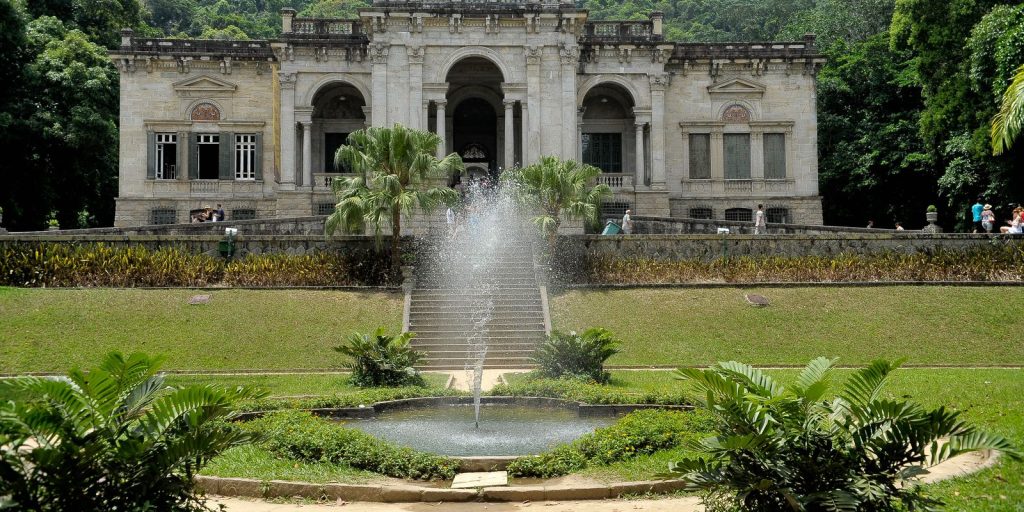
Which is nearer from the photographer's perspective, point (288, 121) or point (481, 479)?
point (481, 479)

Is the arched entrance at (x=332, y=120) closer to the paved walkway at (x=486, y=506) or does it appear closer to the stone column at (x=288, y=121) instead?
the stone column at (x=288, y=121)

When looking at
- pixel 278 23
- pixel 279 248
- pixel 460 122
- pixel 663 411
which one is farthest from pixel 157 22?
pixel 663 411

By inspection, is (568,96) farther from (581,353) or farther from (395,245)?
(581,353)

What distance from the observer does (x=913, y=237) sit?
25500 mm

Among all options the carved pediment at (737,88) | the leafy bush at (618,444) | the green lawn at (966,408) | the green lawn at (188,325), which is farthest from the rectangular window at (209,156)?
the leafy bush at (618,444)

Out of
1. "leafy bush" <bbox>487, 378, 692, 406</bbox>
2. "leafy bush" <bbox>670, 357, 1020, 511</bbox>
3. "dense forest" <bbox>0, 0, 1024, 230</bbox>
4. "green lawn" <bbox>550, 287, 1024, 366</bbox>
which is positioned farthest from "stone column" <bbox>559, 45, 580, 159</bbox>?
"leafy bush" <bbox>670, 357, 1020, 511</bbox>

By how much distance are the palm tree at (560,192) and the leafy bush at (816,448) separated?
18895mm

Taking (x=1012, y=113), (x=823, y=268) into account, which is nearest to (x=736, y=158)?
(x=823, y=268)

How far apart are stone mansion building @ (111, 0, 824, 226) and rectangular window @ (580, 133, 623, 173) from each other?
0.07m

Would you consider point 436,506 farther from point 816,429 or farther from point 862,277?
point 862,277

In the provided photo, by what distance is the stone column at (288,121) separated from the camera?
36719mm

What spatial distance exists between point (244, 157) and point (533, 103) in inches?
536

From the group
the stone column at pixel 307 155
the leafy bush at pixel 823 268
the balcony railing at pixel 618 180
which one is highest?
the stone column at pixel 307 155

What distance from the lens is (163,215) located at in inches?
1495
